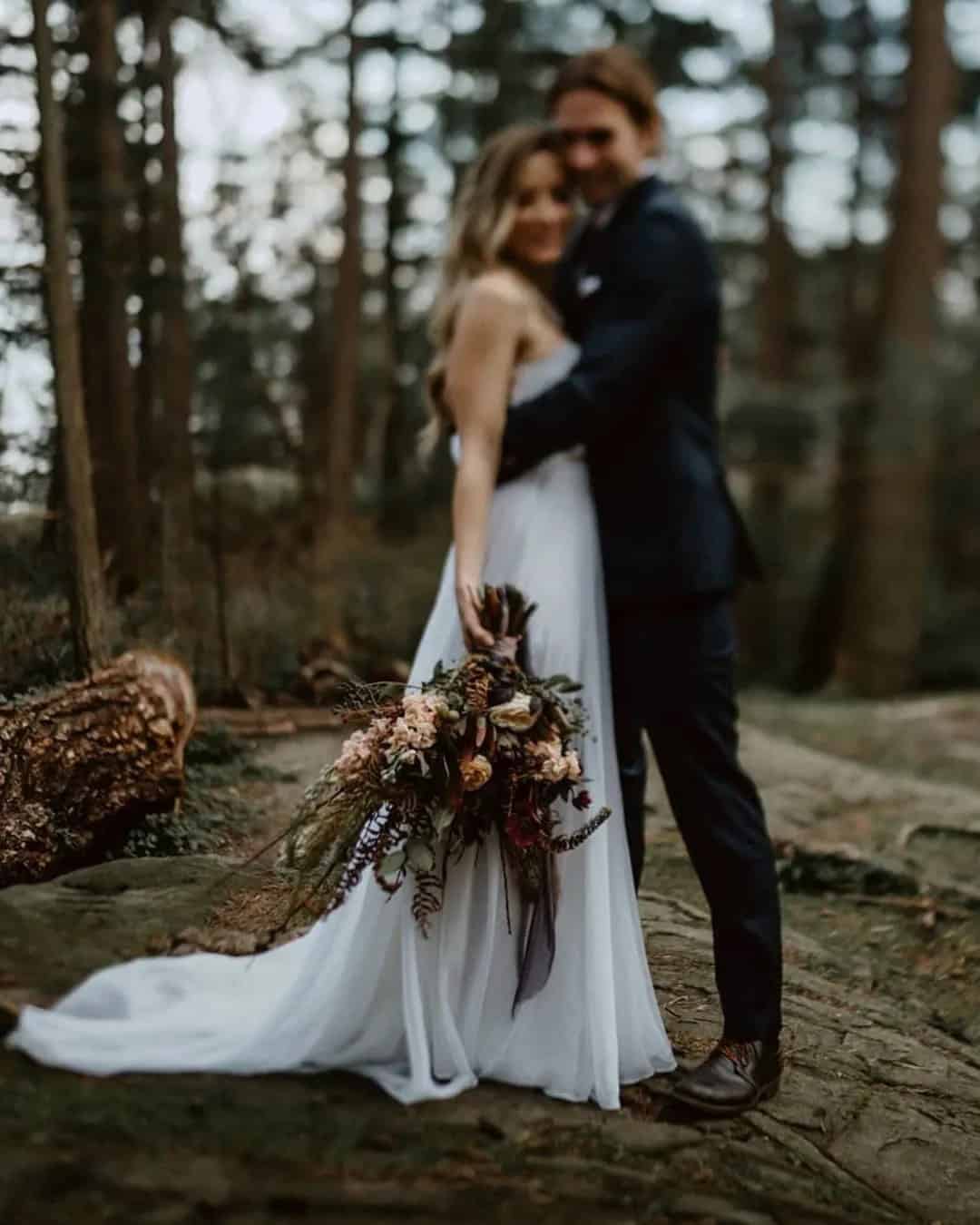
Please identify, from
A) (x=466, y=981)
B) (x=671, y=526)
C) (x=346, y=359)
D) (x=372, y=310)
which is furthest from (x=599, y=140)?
(x=372, y=310)

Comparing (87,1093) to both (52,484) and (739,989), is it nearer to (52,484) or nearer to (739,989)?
(739,989)

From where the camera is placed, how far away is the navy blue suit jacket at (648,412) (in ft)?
9.77

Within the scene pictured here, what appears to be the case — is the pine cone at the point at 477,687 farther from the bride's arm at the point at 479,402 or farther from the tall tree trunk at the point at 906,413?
the tall tree trunk at the point at 906,413

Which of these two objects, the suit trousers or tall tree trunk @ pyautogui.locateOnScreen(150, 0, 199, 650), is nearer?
the suit trousers

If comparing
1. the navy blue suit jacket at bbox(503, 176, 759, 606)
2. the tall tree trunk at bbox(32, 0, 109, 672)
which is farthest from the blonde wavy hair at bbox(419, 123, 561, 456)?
the tall tree trunk at bbox(32, 0, 109, 672)

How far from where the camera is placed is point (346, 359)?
9.23 m

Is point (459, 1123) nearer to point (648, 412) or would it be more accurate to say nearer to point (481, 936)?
point (481, 936)

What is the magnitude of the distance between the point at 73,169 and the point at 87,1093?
2740mm

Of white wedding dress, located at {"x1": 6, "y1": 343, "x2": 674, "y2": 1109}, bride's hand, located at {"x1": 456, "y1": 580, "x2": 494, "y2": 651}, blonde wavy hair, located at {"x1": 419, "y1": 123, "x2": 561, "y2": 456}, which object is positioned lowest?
white wedding dress, located at {"x1": 6, "y1": 343, "x2": 674, "y2": 1109}

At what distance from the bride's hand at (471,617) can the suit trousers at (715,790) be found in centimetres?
37

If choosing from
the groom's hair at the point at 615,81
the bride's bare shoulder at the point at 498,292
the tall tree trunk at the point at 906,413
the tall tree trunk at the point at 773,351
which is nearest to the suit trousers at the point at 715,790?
the bride's bare shoulder at the point at 498,292

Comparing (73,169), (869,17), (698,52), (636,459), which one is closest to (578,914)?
(636,459)

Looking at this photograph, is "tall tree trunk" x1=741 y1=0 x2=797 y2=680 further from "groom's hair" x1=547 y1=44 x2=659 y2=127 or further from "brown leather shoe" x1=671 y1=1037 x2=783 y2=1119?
"brown leather shoe" x1=671 y1=1037 x2=783 y2=1119

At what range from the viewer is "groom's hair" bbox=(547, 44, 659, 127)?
318 cm
